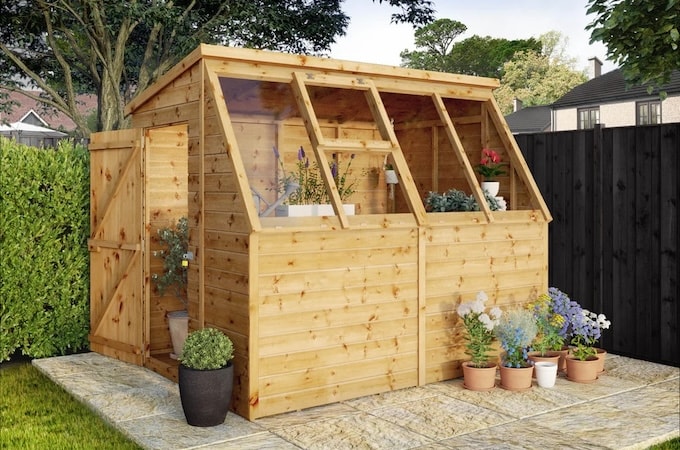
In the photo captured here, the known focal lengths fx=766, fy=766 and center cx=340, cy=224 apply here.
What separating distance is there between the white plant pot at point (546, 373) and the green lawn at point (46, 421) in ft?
10.0

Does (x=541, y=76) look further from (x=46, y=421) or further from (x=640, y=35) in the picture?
(x=46, y=421)

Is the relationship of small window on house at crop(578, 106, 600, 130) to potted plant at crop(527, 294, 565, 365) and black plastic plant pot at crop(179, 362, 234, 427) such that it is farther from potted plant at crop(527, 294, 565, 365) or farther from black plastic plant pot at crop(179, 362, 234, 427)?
black plastic plant pot at crop(179, 362, 234, 427)

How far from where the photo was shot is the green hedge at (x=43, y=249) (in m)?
6.70

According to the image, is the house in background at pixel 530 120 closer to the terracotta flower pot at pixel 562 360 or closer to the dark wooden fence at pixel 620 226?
the dark wooden fence at pixel 620 226

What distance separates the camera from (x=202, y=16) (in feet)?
44.7

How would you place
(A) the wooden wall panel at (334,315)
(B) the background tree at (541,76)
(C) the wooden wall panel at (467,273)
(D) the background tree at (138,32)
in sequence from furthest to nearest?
1. (B) the background tree at (541,76)
2. (D) the background tree at (138,32)
3. (C) the wooden wall panel at (467,273)
4. (A) the wooden wall panel at (334,315)

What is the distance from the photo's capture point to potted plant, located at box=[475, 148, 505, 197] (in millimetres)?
6768

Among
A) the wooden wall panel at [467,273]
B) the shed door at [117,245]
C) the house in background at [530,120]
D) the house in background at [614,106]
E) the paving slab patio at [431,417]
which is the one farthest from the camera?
the house in background at [530,120]

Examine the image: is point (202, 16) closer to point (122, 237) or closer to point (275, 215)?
point (122, 237)

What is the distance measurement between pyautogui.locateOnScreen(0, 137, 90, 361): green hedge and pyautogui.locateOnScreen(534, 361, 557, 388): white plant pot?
412 cm

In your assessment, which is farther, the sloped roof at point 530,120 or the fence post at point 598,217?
the sloped roof at point 530,120

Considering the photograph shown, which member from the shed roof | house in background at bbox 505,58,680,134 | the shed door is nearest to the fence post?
the shed roof

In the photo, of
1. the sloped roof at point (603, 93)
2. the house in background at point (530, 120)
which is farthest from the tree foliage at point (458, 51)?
the sloped roof at point (603, 93)

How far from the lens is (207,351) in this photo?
4.86 meters
